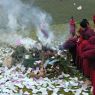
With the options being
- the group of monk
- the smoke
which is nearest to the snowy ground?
the group of monk

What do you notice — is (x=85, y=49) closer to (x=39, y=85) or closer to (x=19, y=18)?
(x=39, y=85)

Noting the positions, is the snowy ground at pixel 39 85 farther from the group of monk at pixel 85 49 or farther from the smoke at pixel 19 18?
the smoke at pixel 19 18

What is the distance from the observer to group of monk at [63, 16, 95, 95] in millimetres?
12396

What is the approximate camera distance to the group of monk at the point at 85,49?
40.7ft

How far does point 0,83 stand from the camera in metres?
13.7

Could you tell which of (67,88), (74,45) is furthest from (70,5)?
(67,88)

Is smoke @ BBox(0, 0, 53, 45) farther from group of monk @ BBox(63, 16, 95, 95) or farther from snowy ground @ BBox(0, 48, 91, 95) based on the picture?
snowy ground @ BBox(0, 48, 91, 95)

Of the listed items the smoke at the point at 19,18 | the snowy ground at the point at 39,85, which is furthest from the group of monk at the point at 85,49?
the smoke at the point at 19,18

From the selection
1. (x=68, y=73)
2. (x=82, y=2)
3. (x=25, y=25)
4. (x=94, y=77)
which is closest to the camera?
(x=94, y=77)

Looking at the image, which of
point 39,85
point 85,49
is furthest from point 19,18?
point 85,49

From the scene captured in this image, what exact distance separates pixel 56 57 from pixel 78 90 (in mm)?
2372

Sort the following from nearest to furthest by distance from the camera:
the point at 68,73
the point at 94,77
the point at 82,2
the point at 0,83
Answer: the point at 94,77 → the point at 0,83 → the point at 68,73 → the point at 82,2

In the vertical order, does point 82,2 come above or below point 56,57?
above

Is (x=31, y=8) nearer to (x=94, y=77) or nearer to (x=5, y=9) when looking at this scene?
(x=5, y=9)
